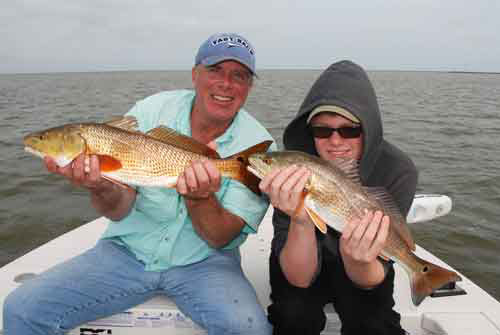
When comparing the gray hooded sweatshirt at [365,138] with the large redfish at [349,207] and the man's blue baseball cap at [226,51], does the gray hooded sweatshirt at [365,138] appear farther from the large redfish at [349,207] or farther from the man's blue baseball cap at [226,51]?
the man's blue baseball cap at [226,51]

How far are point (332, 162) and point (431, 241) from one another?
254 inches

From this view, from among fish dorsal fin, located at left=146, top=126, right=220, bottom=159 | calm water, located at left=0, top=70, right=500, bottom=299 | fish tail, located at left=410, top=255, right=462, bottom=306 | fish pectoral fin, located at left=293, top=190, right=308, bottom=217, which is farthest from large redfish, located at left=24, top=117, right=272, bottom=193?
calm water, located at left=0, top=70, right=500, bottom=299

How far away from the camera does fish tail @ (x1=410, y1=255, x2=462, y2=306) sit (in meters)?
2.71

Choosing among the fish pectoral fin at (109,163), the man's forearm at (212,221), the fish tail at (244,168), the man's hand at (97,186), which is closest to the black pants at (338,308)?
the man's forearm at (212,221)

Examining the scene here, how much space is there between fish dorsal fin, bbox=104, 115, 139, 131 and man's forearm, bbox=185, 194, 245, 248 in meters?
0.74

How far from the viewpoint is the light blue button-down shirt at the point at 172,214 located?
3357 millimetres

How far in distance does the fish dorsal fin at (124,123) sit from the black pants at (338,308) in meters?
1.71

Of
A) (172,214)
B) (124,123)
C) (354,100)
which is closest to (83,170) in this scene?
(124,123)

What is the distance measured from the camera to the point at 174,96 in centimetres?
385

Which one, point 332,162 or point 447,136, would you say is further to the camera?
point 447,136

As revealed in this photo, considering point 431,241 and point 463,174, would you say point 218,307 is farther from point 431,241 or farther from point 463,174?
point 463,174

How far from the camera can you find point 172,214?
11.3 ft

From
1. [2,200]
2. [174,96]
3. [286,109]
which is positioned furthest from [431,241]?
[286,109]

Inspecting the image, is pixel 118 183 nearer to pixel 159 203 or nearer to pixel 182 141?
pixel 159 203
